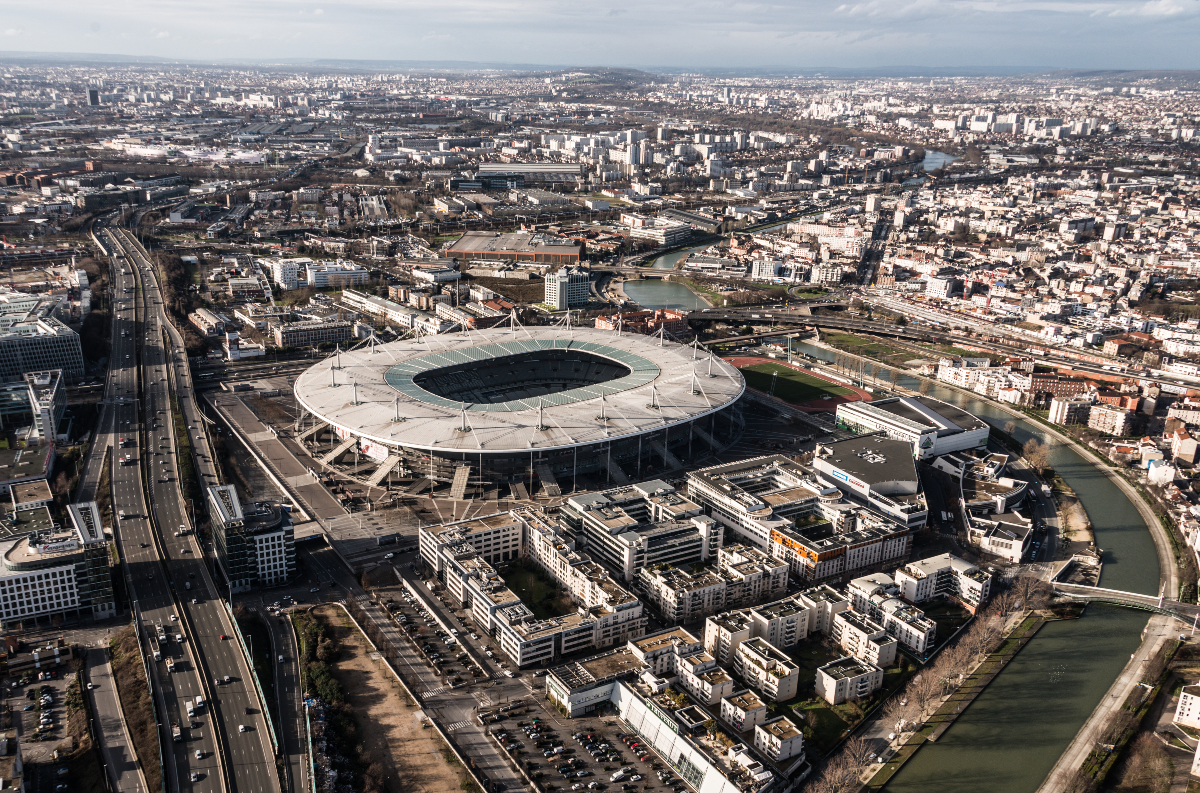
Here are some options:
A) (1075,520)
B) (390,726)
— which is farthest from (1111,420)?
(390,726)

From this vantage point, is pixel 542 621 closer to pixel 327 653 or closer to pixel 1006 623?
pixel 327 653

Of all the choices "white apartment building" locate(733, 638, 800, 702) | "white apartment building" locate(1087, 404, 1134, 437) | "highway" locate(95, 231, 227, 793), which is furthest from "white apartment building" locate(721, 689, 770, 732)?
"white apartment building" locate(1087, 404, 1134, 437)

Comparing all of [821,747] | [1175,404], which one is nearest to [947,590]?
[821,747]

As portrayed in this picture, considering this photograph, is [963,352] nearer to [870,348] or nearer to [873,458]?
[870,348]

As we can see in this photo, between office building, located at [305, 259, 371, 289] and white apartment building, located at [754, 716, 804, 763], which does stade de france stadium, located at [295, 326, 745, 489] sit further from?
office building, located at [305, 259, 371, 289]

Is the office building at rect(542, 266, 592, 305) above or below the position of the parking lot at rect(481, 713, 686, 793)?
above
